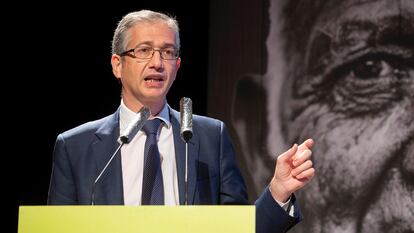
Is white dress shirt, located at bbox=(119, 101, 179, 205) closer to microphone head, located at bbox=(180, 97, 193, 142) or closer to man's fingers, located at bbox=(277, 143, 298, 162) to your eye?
microphone head, located at bbox=(180, 97, 193, 142)

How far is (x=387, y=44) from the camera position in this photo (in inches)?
162

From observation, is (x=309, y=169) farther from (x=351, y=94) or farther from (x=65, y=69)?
(x=65, y=69)

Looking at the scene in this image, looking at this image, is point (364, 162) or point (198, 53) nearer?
point (364, 162)

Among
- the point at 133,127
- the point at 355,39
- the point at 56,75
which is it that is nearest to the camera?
the point at 133,127

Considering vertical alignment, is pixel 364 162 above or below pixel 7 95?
below

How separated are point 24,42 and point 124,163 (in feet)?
8.08

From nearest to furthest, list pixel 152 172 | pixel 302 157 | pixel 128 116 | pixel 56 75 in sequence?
pixel 302 157
pixel 152 172
pixel 128 116
pixel 56 75

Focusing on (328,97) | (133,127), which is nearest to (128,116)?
(133,127)

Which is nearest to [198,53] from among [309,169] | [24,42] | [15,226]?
[24,42]

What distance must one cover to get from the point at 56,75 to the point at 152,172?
2493 mm

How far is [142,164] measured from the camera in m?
2.26

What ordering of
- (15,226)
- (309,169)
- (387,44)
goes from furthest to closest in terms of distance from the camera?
(15,226)
(387,44)
(309,169)

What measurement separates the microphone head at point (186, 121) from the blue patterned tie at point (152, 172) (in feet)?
0.96

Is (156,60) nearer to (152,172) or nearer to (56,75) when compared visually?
(152,172)
